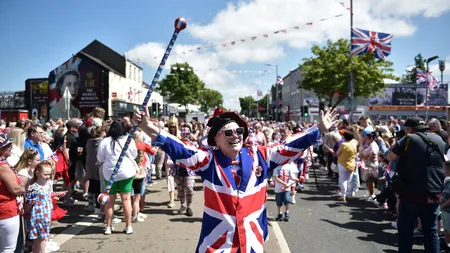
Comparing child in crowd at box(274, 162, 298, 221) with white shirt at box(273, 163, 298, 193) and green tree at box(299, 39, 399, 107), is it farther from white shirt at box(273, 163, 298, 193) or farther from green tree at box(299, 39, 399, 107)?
green tree at box(299, 39, 399, 107)

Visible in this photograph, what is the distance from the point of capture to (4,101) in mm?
44094

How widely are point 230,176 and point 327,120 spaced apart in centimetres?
104

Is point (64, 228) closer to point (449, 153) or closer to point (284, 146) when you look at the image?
point (284, 146)

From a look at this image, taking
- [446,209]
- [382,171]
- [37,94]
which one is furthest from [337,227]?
[37,94]

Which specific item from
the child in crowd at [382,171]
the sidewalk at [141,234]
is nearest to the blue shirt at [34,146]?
the sidewalk at [141,234]

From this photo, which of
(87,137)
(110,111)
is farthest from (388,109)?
(87,137)

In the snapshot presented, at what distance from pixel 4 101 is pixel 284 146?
50.3 meters

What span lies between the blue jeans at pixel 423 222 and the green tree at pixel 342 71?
23495mm

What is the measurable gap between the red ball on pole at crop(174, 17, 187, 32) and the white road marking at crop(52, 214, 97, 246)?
4.04m

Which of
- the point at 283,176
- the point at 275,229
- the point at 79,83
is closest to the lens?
the point at 275,229

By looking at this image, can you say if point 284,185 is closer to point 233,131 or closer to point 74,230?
point 74,230

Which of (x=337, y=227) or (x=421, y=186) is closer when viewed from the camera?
(x=421, y=186)

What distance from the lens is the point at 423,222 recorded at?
4156 mm

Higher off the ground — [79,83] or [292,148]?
[79,83]
